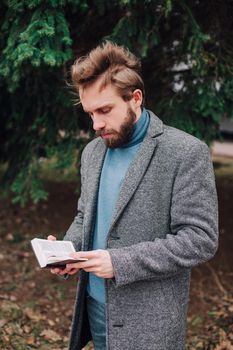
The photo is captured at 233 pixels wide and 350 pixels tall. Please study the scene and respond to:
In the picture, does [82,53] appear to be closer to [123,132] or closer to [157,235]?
[123,132]

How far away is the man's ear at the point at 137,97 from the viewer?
7.46ft

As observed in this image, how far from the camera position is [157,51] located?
15.8 ft

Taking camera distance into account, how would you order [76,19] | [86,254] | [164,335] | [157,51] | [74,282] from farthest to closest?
[74,282]
[157,51]
[76,19]
[164,335]
[86,254]

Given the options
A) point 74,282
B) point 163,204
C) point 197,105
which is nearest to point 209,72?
point 197,105

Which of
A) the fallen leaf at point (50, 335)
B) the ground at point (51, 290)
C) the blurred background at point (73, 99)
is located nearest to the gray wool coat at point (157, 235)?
the ground at point (51, 290)

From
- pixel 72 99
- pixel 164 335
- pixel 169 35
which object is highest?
pixel 169 35

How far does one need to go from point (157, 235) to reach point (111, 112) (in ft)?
1.77

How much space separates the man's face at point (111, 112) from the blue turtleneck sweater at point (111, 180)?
0.04 m

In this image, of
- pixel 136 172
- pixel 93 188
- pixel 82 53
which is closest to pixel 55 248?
pixel 93 188

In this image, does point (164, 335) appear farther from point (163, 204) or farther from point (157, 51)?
point (157, 51)

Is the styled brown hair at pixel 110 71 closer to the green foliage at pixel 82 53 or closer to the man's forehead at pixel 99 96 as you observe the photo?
the man's forehead at pixel 99 96

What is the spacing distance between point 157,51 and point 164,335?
10.0 feet

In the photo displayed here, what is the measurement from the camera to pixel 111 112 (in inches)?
88.7

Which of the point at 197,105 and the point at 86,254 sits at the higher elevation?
the point at 197,105
